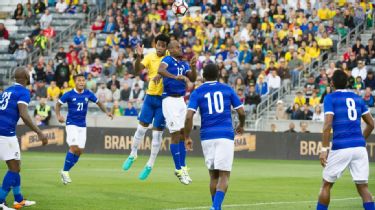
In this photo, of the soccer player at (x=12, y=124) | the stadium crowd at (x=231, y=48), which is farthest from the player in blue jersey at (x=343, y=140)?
the stadium crowd at (x=231, y=48)

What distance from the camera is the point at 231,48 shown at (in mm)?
38781

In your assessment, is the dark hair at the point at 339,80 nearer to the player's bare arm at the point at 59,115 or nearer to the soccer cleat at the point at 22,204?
the soccer cleat at the point at 22,204

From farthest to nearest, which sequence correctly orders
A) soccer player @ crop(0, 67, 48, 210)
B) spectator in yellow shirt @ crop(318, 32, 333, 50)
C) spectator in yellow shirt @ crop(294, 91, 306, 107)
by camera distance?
spectator in yellow shirt @ crop(318, 32, 333, 50) → spectator in yellow shirt @ crop(294, 91, 306, 107) → soccer player @ crop(0, 67, 48, 210)

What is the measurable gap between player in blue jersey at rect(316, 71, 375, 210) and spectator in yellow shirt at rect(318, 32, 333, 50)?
2353 cm

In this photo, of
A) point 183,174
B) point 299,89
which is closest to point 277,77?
point 299,89

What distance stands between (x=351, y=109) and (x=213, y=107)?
2141mm

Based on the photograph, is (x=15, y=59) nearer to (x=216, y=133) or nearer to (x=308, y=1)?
(x=308, y=1)

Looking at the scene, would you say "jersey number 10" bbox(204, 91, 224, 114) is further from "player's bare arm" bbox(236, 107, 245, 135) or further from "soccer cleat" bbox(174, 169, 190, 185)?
"soccer cleat" bbox(174, 169, 190, 185)

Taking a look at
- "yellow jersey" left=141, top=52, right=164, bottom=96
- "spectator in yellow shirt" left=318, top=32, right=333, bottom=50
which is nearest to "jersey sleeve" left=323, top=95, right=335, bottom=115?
"yellow jersey" left=141, top=52, right=164, bottom=96

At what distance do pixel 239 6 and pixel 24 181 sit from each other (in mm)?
20860

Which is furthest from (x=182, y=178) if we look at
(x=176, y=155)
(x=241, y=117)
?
(x=241, y=117)

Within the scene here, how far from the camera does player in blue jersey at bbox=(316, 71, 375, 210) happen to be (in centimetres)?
1370

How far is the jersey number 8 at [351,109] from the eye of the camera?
13.8m

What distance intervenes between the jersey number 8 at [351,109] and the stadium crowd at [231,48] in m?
20.2
